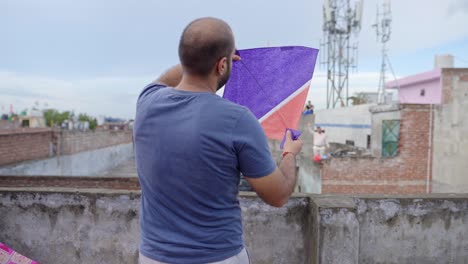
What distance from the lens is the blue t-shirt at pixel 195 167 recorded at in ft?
3.98

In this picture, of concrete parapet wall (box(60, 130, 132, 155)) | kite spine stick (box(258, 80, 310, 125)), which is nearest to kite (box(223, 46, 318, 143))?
kite spine stick (box(258, 80, 310, 125))

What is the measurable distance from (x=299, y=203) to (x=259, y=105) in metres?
1.02

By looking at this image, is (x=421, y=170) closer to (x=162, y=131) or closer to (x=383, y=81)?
(x=383, y=81)

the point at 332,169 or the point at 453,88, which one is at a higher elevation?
the point at 453,88

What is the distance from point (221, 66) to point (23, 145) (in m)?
8.89

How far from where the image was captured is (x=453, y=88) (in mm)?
10828

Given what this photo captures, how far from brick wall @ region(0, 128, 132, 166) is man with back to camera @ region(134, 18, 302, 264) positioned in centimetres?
793

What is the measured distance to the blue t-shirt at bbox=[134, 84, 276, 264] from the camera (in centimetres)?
121

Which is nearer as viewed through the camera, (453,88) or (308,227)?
→ (308,227)

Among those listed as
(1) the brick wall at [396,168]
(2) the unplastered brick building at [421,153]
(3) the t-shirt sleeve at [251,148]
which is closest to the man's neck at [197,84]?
(3) the t-shirt sleeve at [251,148]

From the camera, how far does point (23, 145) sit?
8773 millimetres

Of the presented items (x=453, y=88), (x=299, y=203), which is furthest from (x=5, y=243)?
(x=453, y=88)

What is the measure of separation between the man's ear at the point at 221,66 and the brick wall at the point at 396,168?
9332 millimetres

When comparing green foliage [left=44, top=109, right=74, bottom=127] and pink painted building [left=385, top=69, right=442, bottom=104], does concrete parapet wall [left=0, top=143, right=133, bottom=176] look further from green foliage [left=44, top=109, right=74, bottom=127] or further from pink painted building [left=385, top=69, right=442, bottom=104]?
pink painted building [left=385, top=69, right=442, bottom=104]
